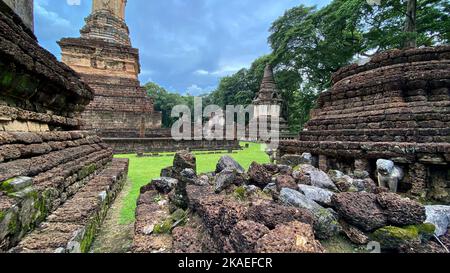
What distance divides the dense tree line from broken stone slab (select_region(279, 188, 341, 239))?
542 inches


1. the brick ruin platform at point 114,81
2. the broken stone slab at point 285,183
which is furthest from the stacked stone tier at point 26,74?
the brick ruin platform at point 114,81

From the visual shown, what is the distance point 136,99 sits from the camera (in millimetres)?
16094

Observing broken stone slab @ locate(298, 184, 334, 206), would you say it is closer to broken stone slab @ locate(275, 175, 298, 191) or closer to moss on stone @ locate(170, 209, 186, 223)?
broken stone slab @ locate(275, 175, 298, 191)

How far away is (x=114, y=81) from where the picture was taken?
649 inches

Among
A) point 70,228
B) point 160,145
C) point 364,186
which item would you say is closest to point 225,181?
point 70,228

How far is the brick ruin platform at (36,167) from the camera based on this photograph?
5.42ft

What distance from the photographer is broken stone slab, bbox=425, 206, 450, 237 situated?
2007mm

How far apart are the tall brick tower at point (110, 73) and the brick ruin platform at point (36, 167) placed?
1131 cm

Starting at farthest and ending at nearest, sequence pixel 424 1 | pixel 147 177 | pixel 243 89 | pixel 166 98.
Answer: pixel 166 98 < pixel 243 89 < pixel 424 1 < pixel 147 177

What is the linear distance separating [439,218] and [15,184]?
3661 millimetres

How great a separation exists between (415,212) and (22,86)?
406cm

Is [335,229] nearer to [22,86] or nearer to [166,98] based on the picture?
[22,86]

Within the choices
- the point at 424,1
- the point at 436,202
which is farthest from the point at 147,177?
the point at 424,1

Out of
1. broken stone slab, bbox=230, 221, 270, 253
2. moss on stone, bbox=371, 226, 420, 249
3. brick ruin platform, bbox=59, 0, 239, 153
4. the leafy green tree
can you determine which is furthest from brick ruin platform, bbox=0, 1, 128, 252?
the leafy green tree
